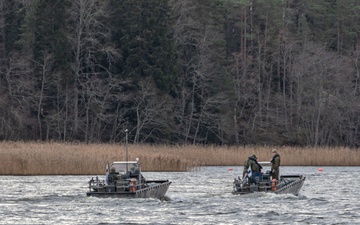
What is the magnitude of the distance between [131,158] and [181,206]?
23143 mm

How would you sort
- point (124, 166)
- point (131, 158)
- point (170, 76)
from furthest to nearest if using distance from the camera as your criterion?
point (170, 76)
point (131, 158)
point (124, 166)

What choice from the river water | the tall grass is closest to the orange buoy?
the river water

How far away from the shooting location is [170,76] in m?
97.0

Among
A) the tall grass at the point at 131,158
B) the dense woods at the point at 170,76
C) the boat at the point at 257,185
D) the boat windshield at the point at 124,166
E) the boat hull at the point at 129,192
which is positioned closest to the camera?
the boat hull at the point at 129,192

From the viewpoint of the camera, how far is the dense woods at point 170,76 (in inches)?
3745

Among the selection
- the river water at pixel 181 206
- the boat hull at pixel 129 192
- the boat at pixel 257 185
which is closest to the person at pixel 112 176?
the boat hull at pixel 129 192

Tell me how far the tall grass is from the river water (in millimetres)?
3534

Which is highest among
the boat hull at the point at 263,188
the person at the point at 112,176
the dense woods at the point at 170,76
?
the dense woods at the point at 170,76

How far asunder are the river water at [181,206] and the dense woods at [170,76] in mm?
38187

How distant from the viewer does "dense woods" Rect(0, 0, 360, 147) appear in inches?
3745

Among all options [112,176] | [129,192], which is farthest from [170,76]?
[129,192]

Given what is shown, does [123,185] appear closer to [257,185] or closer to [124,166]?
[124,166]

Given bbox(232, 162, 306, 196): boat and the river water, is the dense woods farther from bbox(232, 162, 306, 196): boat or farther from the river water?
bbox(232, 162, 306, 196): boat

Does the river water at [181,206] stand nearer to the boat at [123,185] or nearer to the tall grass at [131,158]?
the boat at [123,185]
